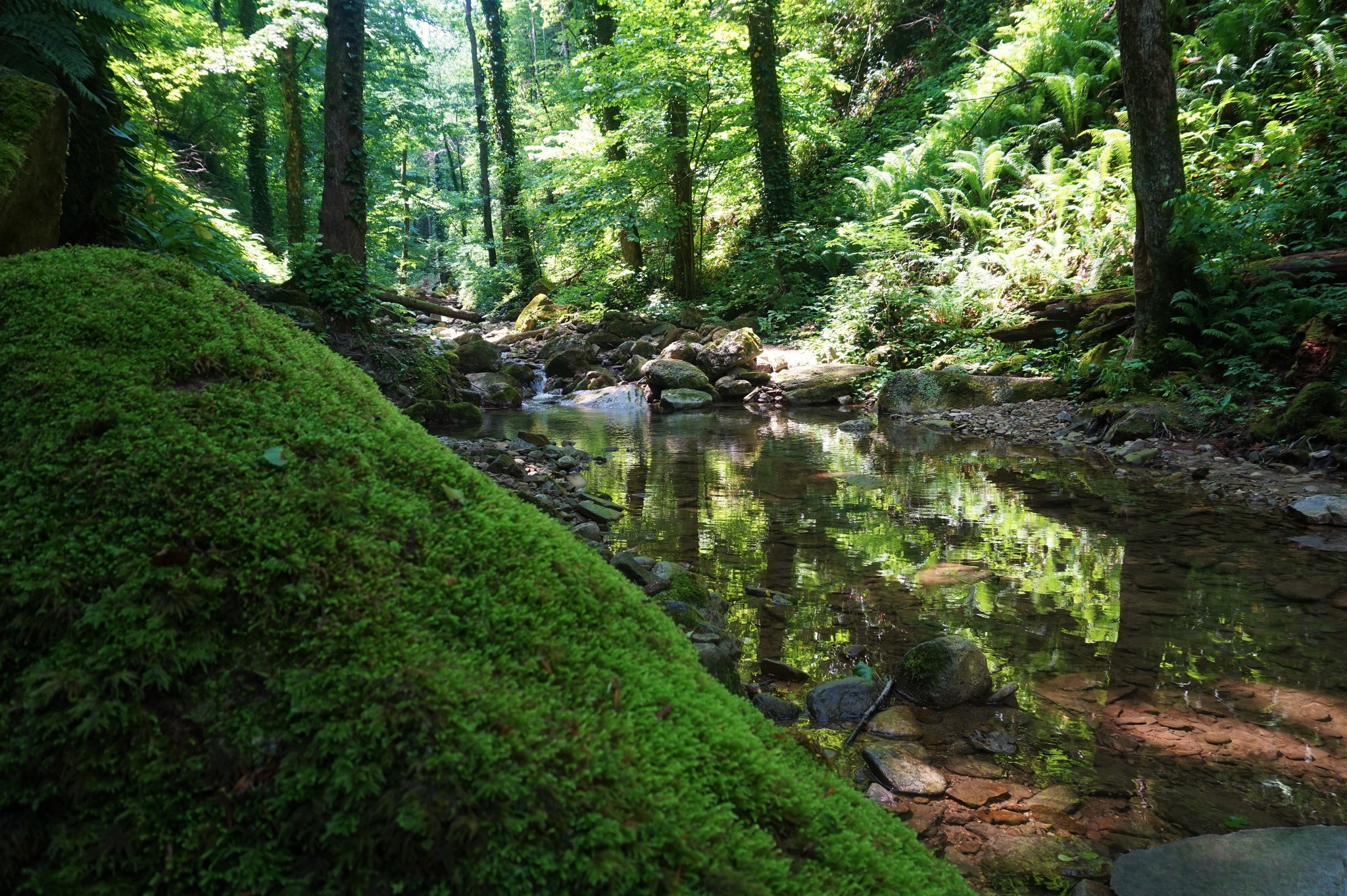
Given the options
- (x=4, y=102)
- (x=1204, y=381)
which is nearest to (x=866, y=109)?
(x=1204, y=381)

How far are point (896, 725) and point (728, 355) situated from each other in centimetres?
1173

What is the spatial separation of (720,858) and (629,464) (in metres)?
7.17

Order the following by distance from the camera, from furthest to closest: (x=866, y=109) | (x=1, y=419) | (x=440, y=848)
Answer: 1. (x=866, y=109)
2. (x=1, y=419)
3. (x=440, y=848)

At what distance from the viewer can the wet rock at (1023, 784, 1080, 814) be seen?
2.43m

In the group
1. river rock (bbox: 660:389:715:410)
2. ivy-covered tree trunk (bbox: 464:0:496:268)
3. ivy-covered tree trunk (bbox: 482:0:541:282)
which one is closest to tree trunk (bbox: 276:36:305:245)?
ivy-covered tree trunk (bbox: 482:0:541:282)

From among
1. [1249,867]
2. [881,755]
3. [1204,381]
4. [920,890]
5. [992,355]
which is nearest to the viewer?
[920,890]

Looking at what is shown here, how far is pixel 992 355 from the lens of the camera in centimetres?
1124

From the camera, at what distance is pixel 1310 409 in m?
6.32

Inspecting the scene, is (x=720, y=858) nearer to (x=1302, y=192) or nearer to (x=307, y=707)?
(x=307, y=707)

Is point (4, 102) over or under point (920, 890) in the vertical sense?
over

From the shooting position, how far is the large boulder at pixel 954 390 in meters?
9.97

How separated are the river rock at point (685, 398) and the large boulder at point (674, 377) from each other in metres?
0.13

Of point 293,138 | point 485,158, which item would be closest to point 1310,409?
point 293,138

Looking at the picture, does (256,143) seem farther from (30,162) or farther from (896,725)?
(896,725)
